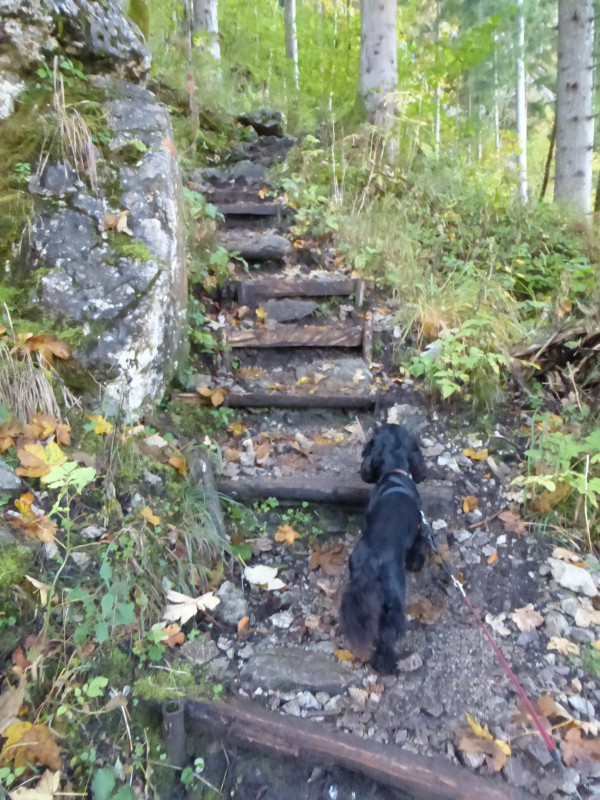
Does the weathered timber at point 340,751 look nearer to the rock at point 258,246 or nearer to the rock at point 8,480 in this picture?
the rock at point 8,480

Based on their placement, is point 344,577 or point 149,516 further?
point 344,577

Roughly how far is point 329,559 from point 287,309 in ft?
8.10

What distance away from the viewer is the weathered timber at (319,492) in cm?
308

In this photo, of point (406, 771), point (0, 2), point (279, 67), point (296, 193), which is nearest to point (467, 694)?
point (406, 771)

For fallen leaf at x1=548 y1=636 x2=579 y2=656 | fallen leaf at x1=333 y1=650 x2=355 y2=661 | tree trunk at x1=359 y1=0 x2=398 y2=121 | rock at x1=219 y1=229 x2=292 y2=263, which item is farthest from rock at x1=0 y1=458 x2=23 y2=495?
tree trunk at x1=359 y1=0 x2=398 y2=121

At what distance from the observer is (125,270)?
306 cm

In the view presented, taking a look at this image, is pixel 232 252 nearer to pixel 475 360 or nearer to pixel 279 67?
pixel 475 360

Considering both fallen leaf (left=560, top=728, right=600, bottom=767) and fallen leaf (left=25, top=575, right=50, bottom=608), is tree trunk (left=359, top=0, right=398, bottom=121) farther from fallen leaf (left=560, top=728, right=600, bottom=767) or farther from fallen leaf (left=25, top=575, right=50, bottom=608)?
fallen leaf (left=560, top=728, right=600, bottom=767)

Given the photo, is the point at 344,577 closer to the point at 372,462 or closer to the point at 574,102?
the point at 372,462

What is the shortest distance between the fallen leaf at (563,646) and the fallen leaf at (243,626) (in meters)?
1.38

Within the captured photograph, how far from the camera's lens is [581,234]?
17.1 feet

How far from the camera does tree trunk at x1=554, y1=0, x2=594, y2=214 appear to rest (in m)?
6.37

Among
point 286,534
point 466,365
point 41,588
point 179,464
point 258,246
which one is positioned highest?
point 258,246

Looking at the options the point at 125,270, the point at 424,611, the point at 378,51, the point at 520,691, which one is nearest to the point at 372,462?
the point at 424,611
